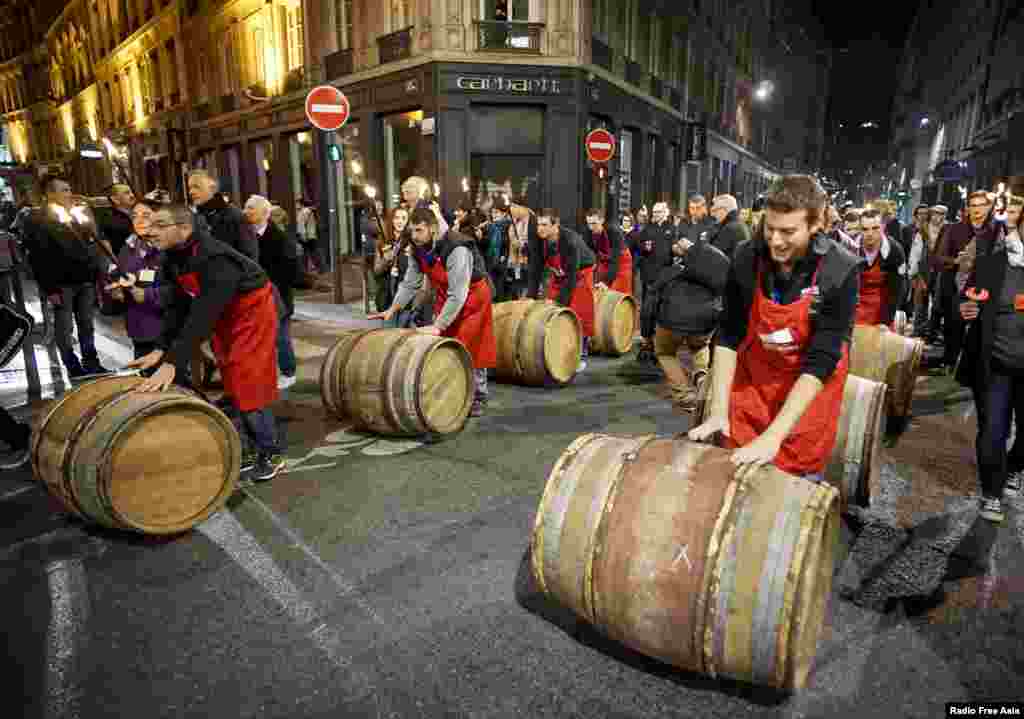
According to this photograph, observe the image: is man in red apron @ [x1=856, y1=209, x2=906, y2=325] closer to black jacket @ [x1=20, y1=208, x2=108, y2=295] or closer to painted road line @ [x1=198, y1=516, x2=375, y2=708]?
painted road line @ [x1=198, y1=516, x2=375, y2=708]

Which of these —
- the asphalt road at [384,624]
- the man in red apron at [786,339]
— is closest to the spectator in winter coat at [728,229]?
the asphalt road at [384,624]

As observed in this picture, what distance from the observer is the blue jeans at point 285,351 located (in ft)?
23.1

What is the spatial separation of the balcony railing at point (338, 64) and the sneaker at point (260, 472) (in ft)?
55.0

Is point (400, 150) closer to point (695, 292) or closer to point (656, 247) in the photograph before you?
point (656, 247)

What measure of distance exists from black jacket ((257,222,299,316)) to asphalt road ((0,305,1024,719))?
9.72 ft

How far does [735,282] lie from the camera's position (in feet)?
9.27

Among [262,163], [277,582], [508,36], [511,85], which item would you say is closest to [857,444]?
[277,582]

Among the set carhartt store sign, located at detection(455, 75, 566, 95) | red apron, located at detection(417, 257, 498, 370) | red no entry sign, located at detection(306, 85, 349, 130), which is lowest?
red apron, located at detection(417, 257, 498, 370)

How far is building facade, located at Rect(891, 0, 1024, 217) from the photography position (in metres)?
24.6

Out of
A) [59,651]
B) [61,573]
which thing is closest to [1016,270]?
[59,651]

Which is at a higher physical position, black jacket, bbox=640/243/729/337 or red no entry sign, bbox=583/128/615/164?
red no entry sign, bbox=583/128/615/164

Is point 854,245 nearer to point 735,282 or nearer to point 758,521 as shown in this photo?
point 735,282

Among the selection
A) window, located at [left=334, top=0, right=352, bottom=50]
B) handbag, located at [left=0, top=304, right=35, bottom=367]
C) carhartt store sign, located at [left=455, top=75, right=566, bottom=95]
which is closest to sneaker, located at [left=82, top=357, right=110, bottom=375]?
handbag, located at [left=0, top=304, right=35, bottom=367]

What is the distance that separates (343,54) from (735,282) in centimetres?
1895
